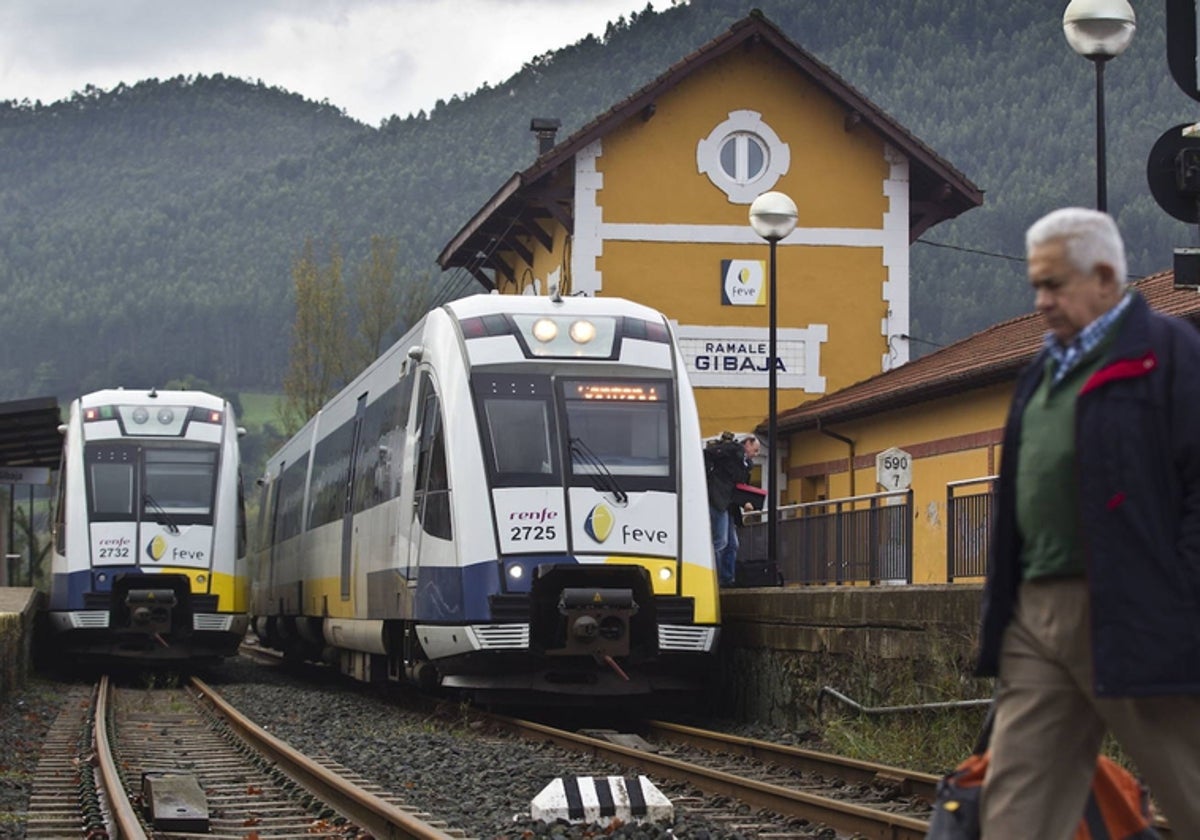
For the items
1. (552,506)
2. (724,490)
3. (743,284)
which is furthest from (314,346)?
(552,506)

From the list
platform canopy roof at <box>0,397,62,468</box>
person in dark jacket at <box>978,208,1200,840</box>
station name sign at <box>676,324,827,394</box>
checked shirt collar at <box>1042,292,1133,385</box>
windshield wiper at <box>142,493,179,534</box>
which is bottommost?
person in dark jacket at <box>978,208,1200,840</box>

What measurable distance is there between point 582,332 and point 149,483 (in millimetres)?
9613

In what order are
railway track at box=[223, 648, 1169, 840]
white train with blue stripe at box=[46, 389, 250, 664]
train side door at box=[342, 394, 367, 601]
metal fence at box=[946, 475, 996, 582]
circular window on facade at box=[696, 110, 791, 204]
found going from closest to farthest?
railway track at box=[223, 648, 1169, 840], metal fence at box=[946, 475, 996, 582], train side door at box=[342, 394, 367, 601], white train with blue stripe at box=[46, 389, 250, 664], circular window on facade at box=[696, 110, 791, 204]

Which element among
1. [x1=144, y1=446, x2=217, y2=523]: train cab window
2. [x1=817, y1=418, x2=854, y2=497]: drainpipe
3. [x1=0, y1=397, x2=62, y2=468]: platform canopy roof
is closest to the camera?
[x1=144, y1=446, x2=217, y2=523]: train cab window

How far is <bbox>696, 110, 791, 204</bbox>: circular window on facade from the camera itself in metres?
32.3

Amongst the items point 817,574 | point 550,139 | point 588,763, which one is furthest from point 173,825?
point 550,139

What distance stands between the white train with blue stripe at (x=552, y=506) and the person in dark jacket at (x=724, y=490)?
265 cm

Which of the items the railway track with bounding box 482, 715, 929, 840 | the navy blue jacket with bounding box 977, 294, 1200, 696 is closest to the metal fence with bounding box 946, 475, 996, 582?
the railway track with bounding box 482, 715, 929, 840

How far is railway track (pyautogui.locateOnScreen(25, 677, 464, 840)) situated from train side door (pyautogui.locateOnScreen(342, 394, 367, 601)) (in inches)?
142

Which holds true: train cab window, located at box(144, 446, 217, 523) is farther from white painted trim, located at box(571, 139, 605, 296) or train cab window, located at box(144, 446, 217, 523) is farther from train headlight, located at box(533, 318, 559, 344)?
train headlight, located at box(533, 318, 559, 344)

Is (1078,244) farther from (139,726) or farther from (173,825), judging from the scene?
(139,726)

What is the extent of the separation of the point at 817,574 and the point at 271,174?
494 ft

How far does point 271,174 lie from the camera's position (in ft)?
544

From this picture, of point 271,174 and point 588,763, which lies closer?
point 588,763
